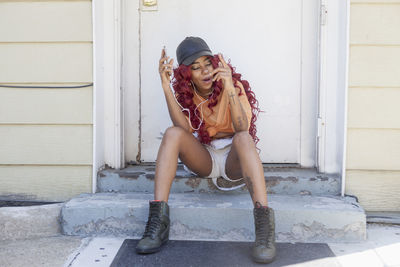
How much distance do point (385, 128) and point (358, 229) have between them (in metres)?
0.70

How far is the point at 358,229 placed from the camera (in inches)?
97.0

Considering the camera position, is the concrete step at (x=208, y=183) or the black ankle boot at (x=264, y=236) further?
the concrete step at (x=208, y=183)

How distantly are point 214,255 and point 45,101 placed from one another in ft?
4.85

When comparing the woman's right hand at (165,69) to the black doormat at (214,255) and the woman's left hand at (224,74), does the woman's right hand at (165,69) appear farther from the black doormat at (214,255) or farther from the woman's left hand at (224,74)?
the black doormat at (214,255)

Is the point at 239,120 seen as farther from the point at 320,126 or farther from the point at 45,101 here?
the point at 45,101

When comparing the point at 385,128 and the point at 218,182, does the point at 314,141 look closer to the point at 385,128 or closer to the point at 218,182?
the point at 385,128

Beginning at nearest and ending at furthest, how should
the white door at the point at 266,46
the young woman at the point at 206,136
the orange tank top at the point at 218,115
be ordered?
the young woman at the point at 206,136, the orange tank top at the point at 218,115, the white door at the point at 266,46

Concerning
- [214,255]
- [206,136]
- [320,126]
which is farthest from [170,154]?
[320,126]

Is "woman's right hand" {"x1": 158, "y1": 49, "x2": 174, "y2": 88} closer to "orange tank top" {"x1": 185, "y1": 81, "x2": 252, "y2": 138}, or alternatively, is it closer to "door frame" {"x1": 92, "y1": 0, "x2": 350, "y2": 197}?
"orange tank top" {"x1": 185, "y1": 81, "x2": 252, "y2": 138}

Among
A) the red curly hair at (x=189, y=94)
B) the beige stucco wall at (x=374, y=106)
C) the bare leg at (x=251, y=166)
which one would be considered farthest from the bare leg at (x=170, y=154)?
the beige stucco wall at (x=374, y=106)

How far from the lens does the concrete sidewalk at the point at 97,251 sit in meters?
2.21

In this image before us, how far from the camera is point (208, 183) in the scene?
284 centimetres

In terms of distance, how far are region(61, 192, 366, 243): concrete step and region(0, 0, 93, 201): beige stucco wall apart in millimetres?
349

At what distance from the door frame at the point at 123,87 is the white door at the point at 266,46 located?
0.05 m
